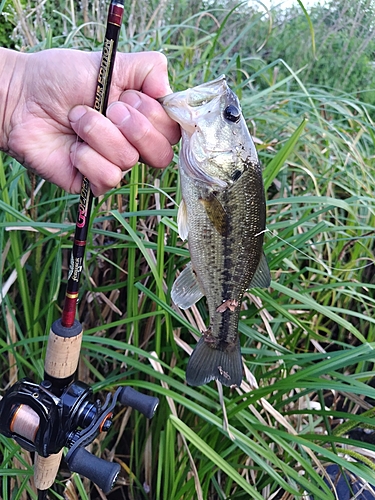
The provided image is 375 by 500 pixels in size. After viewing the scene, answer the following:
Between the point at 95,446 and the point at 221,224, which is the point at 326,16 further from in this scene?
the point at 95,446

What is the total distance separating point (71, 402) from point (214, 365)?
377mm

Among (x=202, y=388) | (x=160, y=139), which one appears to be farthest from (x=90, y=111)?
(x=202, y=388)

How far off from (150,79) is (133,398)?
72 cm

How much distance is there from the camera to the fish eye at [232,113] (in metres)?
1.08

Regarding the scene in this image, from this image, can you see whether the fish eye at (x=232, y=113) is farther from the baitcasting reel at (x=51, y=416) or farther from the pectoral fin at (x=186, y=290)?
the baitcasting reel at (x=51, y=416)

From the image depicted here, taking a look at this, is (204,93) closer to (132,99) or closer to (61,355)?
(132,99)

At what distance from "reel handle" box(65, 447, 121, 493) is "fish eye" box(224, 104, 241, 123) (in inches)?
30.4

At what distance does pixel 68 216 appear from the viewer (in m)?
1.68

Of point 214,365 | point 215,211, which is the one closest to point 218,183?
point 215,211

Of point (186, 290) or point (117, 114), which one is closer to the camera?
point (117, 114)

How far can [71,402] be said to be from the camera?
39.8 inches

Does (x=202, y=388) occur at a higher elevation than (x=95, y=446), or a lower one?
higher

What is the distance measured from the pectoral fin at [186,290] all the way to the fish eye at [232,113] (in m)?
0.36

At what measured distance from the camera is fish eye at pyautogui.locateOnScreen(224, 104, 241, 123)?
3.54 ft
